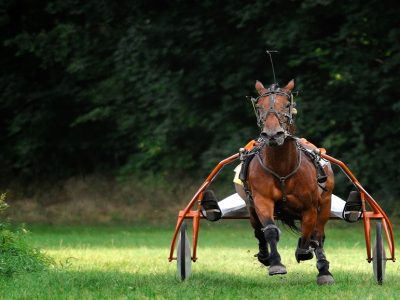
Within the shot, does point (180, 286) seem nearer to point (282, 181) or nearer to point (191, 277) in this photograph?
point (282, 181)

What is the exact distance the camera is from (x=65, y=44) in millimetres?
28828

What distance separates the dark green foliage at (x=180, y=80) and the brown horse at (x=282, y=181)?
1253 centimetres

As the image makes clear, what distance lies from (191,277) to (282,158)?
6.28 ft

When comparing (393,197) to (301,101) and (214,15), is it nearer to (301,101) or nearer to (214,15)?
(301,101)

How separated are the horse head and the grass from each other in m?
1.32

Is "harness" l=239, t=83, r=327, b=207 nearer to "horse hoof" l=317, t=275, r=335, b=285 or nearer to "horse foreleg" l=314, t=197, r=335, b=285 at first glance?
"horse foreleg" l=314, t=197, r=335, b=285

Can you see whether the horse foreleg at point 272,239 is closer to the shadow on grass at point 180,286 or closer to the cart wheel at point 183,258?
the shadow on grass at point 180,286

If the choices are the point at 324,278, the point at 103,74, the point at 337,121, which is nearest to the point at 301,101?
the point at 337,121

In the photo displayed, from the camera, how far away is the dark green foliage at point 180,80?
2220 centimetres

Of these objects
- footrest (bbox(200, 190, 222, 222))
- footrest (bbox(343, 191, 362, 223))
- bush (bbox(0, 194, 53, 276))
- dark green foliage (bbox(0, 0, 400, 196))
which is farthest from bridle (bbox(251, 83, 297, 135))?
dark green foliage (bbox(0, 0, 400, 196))

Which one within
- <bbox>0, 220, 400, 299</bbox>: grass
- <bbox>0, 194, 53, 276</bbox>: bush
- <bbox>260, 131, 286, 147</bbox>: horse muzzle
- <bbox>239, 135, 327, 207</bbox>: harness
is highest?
<bbox>260, 131, 286, 147</bbox>: horse muzzle

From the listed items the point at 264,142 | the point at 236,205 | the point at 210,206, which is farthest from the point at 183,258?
the point at 264,142

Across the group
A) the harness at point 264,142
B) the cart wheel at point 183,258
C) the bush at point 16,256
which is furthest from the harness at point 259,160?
the bush at point 16,256

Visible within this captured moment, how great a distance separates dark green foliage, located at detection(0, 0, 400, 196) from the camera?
72.8 ft
